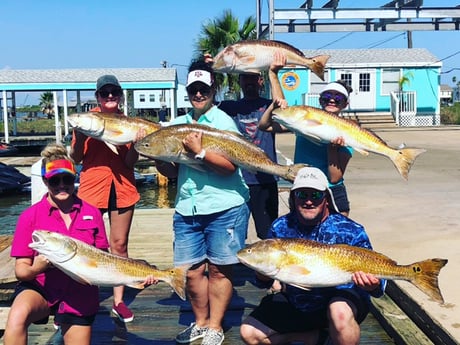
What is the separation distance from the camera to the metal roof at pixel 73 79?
78.4ft

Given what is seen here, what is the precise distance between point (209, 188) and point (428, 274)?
4.94 feet

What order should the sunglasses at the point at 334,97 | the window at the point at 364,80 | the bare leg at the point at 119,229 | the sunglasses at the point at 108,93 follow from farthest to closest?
1. the window at the point at 364,80
2. the bare leg at the point at 119,229
3. the sunglasses at the point at 108,93
4. the sunglasses at the point at 334,97

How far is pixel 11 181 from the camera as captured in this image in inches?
591

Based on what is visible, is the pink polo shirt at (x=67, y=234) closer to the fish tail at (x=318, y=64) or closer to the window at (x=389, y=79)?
the fish tail at (x=318, y=64)

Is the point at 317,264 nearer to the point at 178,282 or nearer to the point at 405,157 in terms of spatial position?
the point at 178,282

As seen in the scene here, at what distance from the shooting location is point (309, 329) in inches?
134

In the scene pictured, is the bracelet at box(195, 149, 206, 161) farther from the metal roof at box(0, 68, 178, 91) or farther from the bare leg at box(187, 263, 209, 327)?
the metal roof at box(0, 68, 178, 91)

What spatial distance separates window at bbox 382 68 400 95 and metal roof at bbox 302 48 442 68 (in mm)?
379

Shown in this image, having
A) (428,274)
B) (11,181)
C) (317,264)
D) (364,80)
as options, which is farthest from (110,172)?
(364,80)

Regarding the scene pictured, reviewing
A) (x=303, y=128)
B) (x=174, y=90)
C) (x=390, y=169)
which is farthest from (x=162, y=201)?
(x=174, y=90)

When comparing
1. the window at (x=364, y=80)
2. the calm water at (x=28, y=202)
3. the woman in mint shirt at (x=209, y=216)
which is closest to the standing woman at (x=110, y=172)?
the woman in mint shirt at (x=209, y=216)

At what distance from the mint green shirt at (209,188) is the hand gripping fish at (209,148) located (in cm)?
13

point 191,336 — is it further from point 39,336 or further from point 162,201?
point 162,201

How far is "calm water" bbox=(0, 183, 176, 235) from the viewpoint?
38.8 feet
